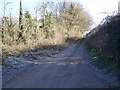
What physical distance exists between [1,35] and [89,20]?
55.8 meters

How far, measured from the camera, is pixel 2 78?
1483cm

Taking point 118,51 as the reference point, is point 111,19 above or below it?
above

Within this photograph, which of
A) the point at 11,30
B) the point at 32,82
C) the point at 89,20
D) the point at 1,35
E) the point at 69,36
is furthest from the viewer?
the point at 89,20

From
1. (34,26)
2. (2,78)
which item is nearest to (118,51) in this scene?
(2,78)

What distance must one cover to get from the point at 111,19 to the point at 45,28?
3888 centimetres

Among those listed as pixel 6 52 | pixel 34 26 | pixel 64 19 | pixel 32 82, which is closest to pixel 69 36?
pixel 64 19

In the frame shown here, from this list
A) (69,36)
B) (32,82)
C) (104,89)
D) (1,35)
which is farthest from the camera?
(69,36)

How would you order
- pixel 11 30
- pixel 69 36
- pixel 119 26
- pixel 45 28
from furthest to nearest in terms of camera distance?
pixel 69 36 → pixel 45 28 → pixel 11 30 → pixel 119 26

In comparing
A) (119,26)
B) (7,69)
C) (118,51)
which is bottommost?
(7,69)

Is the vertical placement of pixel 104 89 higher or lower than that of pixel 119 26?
lower

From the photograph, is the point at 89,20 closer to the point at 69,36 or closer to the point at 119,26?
the point at 69,36

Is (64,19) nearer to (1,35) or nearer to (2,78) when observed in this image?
(1,35)

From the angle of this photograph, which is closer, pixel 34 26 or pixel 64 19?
pixel 34 26

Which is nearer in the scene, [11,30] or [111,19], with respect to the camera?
[111,19]
